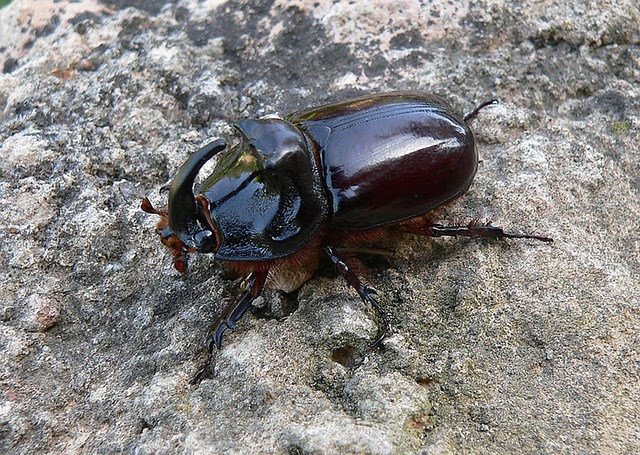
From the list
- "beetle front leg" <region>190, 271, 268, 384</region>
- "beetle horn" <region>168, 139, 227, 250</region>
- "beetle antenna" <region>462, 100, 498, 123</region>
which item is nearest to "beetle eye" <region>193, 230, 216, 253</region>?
"beetle horn" <region>168, 139, 227, 250</region>

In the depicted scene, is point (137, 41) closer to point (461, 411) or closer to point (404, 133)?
point (404, 133)

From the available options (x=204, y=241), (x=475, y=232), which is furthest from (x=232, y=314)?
(x=475, y=232)

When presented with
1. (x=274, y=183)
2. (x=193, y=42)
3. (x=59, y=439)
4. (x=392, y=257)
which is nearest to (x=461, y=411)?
(x=392, y=257)

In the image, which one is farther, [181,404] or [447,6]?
[447,6]

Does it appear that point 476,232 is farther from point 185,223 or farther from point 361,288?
point 185,223

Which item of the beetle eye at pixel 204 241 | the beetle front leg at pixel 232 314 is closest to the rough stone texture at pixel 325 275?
the beetle front leg at pixel 232 314

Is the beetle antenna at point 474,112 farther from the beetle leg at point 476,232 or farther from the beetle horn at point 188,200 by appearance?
the beetle horn at point 188,200

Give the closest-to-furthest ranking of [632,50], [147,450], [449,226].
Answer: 1. [147,450]
2. [449,226]
3. [632,50]
